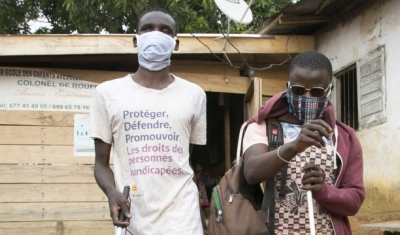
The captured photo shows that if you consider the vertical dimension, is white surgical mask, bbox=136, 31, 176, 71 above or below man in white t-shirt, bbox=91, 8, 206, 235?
above

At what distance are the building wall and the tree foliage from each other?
523 centimetres

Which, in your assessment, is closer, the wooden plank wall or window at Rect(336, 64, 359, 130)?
the wooden plank wall

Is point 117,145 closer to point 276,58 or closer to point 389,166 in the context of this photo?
point 389,166

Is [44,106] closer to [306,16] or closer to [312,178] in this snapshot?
[306,16]

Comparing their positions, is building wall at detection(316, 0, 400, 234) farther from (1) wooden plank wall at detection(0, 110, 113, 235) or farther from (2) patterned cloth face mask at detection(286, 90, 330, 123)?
(2) patterned cloth face mask at detection(286, 90, 330, 123)

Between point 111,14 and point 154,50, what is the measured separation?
1107 centimetres

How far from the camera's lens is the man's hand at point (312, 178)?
2.61 m

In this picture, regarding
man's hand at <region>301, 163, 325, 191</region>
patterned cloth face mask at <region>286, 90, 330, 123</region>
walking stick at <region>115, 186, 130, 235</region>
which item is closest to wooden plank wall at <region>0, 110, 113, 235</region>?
walking stick at <region>115, 186, 130, 235</region>

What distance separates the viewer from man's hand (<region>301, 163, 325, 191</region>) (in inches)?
103

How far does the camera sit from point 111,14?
542 inches

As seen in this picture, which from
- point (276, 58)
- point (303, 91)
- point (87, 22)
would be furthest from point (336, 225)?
point (87, 22)

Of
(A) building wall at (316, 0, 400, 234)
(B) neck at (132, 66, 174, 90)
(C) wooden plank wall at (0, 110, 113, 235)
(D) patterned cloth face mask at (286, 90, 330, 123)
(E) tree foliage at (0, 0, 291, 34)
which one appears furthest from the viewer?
(E) tree foliage at (0, 0, 291, 34)

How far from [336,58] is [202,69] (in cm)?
171

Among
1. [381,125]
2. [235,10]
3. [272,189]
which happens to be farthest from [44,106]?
[272,189]
